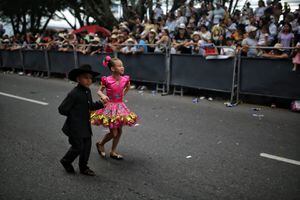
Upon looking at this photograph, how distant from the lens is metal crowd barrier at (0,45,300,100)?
8.25 m

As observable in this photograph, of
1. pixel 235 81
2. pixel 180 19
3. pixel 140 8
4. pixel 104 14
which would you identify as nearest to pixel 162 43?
pixel 235 81

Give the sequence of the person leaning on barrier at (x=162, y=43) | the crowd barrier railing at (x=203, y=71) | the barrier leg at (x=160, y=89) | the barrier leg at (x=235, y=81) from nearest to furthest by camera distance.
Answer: the barrier leg at (x=235, y=81) → the crowd barrier railing at (x=203, y=71) → the person leaning on barrier at (x=162, y=43) → the barrier leg at (x=160, y=89)

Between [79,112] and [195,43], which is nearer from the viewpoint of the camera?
[79,112]

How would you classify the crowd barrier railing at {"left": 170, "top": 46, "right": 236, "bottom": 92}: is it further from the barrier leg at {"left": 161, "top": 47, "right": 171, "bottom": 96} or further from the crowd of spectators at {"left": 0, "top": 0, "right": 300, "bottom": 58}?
the crowd of spectators at {"left": 0, "top": 0, "right": 300, "bottom": 58}

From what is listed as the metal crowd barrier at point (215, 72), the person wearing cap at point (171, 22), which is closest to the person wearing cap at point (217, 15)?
the person wearing cap at point (171, 22)

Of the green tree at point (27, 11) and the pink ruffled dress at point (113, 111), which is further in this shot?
the green tree at point (27, 11)

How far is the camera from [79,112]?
4.13 meters

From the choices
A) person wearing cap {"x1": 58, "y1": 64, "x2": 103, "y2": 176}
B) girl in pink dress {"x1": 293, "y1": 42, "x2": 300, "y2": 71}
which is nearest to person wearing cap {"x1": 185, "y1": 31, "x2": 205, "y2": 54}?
girl in pink dress {"x1": 293, "y1": 42, "x2": 300, "y2": 71}

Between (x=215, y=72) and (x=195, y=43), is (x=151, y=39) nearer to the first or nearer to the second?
(x=195, y=43)

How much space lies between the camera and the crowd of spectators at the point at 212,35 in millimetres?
9758

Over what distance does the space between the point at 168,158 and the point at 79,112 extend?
1562 millimetres

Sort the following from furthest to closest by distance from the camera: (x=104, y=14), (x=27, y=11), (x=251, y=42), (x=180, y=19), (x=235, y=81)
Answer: (x=27, y=11), (x=104, y=14), (x=180, y=19), (x=251, y=42), (x=235, y=81)

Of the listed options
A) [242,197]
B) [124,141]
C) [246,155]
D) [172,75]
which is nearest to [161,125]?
[124,141]

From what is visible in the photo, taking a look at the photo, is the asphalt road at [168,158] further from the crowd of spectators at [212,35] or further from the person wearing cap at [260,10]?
the person wearing cap at [260,10]
